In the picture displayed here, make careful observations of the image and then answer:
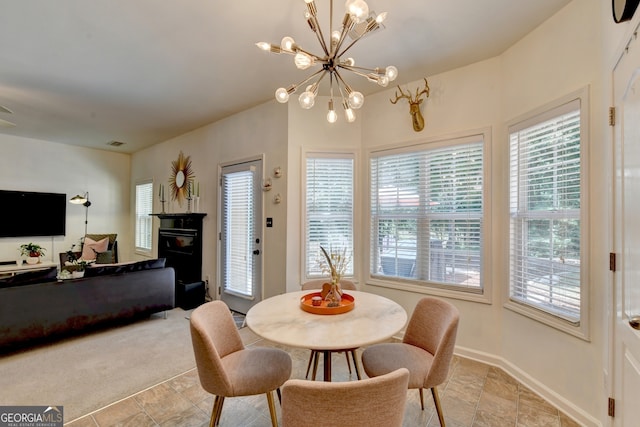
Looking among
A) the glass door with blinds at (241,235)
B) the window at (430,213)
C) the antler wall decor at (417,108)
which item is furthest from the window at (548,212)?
the glass door with blinds at (241,235)

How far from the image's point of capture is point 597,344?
1839 mm

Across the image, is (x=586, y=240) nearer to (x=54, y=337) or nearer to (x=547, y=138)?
(x=547, y=138)

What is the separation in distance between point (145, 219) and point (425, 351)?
610 cm

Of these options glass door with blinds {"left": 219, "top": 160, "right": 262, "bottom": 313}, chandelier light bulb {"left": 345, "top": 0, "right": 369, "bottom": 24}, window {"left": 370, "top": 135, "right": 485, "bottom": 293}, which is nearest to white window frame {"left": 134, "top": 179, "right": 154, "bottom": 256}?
glass door with blinds {"left": 219, "top": 160, "right": 262, "bottom": 313}

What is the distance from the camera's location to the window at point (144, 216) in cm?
595

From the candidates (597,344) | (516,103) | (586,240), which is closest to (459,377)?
(597,344)

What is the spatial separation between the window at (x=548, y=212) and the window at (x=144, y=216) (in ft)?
20.1

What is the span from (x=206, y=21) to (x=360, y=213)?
233cm

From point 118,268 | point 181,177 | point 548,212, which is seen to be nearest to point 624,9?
point 548,212

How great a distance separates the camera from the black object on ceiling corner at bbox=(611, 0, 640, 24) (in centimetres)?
131

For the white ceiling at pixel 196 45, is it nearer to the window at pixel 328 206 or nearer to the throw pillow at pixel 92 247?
the window at pixel 328 206

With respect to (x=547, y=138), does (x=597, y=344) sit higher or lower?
lower

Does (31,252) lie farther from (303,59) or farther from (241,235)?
(303,59)

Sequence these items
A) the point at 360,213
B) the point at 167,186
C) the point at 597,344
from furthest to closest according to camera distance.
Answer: the point at 167,186, the point at 360,213, the point at 597,344
